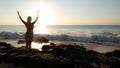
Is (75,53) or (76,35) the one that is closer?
(75,53)

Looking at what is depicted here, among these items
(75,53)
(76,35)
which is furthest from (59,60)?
(76,35)

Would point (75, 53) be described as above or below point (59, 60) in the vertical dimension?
above

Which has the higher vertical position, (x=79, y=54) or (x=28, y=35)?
(x=28, y=35)

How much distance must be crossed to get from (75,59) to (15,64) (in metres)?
3.23

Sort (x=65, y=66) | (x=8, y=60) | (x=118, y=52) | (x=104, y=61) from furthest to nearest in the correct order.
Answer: (x=118, y=52) → (x=104, y=61) → (x=8, y=60) → (x=65, y=66)

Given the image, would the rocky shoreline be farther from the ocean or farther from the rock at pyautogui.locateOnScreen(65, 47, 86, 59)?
the ocean

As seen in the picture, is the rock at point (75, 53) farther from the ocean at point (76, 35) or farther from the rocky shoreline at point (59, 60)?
the ocean at point (76, 35)

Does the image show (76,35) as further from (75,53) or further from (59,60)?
(59,60)

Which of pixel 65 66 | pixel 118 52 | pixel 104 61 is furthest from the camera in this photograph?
pixel 118 52

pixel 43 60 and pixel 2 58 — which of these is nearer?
pixel 43 60

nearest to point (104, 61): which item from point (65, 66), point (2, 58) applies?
point (65, 66)

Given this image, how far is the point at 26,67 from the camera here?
11.1m

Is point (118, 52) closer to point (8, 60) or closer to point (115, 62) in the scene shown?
point (115, 62)

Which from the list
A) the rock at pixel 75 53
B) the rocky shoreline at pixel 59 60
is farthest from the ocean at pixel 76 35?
the rock at pixel 75 53
